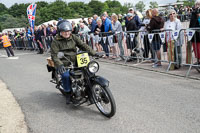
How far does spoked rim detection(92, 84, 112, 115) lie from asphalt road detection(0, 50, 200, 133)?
164mm

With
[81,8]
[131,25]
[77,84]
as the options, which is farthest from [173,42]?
[81,8]

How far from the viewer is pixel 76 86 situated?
15.7 feet

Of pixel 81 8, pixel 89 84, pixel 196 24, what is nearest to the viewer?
pixel 89 84

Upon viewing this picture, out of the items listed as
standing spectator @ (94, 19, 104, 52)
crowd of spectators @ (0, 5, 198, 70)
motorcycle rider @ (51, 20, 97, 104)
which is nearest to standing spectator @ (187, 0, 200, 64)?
crowd of spectators @ (0, 5, 198, 70)

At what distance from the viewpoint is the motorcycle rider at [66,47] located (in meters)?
4.77

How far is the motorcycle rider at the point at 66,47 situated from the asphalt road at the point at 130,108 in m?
0.66

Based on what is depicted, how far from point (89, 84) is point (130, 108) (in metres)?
1.04

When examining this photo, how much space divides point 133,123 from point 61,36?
8.11 ft

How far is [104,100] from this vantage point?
14.6ft

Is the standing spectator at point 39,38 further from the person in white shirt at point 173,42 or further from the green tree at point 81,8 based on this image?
the green tree at point 81,8

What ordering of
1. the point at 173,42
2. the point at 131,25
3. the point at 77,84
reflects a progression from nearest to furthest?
the point at 77,84 → the point at 173,42 → the point at 131,25


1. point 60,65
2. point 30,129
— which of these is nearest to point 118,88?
point 60,65

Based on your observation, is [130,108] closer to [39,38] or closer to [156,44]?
[156,44]

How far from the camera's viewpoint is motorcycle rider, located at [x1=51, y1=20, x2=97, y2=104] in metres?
4.77
